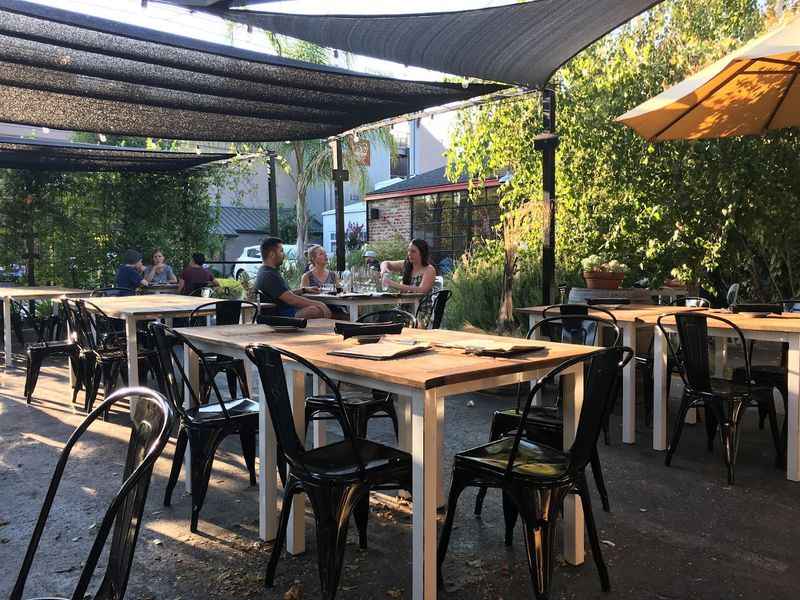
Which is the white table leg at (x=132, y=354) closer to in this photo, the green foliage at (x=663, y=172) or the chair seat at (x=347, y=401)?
the chair seat at (x=347, y=401)

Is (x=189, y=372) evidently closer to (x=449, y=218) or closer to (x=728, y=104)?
(x=728, y=104)

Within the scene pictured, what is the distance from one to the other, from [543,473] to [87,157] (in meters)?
9.00

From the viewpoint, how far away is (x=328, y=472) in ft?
7.66

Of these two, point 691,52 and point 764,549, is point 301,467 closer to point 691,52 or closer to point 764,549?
point 764,549

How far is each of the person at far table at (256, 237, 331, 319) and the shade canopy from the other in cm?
167

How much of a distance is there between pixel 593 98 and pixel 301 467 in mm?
6168

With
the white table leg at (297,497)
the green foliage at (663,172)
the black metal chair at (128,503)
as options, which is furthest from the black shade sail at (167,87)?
the black metal chair at (128,503)

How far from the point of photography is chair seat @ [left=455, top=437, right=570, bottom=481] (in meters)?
2.32

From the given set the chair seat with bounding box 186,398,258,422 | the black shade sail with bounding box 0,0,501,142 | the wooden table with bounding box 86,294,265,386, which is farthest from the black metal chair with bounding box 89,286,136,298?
the chair seat with bounding box 186,398,258,422

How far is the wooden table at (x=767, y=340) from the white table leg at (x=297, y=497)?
7.83 ft

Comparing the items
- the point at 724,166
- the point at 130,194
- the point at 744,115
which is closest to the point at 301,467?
the point at 744,115

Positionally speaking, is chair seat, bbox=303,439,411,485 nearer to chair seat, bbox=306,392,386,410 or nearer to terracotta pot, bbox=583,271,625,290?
chair seat, bbox=306,392,386,410

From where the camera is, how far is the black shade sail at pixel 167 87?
4457 millimetres

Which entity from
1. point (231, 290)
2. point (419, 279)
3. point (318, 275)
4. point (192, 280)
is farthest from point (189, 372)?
point (231, 290)
